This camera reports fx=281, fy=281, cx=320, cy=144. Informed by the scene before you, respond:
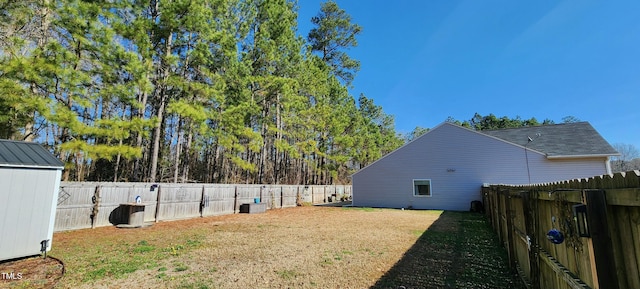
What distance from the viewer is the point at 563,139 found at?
1573 centimetres

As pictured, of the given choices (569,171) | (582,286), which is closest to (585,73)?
(569,171)

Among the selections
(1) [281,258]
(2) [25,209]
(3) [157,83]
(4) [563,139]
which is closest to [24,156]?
(2) [25,209]

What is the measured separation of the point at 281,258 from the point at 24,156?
5378 mm

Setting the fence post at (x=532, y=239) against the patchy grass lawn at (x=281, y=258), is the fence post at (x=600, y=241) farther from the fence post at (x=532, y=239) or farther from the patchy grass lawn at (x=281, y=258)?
the patchy grass lawn at (x=281, y=258)

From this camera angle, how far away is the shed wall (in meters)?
5.08

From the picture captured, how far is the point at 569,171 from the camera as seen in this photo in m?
14.2

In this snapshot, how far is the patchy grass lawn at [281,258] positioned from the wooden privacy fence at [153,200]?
58cm

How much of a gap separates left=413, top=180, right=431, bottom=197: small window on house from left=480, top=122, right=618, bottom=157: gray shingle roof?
5796 millimetres

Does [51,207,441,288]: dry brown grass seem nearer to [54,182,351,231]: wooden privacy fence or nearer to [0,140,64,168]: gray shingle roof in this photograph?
[54,182,351,231]: wooden privacy fence

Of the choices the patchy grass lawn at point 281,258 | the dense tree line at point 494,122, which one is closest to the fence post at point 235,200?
the patchy grass lawn at point 281,258

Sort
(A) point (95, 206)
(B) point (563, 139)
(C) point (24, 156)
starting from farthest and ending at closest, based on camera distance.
Answer: (B) point (563, 139) → (A) point (95, 206) → (C) point (24, 156)

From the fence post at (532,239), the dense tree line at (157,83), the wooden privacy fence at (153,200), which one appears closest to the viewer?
the fence post at (532,239)

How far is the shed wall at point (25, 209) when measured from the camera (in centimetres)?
508

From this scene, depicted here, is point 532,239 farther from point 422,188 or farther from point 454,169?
point 422,188
